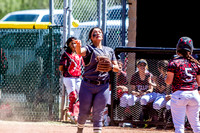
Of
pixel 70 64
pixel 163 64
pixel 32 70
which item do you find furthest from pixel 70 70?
pixel 163 64

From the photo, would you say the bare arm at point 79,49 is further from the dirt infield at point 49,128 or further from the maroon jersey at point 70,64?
the maroon jersey at point 70,64

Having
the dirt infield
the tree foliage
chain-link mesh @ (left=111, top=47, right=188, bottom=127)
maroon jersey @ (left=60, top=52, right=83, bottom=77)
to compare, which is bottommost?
the dirt infield

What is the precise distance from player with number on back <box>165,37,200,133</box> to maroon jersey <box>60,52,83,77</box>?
11.2 feet

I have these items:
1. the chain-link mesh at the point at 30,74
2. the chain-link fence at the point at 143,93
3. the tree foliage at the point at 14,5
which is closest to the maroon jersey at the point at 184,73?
the chain-link fence at the point at 143,93

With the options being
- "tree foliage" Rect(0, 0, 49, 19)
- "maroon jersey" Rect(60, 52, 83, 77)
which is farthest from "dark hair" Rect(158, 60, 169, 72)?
"tree foliage" Rect(0, 0, 49, 19)

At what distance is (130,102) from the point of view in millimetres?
8016

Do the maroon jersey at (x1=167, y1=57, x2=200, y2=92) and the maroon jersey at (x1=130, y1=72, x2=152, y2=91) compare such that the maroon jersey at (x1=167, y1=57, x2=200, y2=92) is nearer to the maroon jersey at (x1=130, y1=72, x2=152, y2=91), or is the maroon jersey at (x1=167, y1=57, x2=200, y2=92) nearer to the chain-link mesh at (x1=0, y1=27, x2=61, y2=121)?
the maroon jersey at (x1=130, y1=72, x2=152, y2=91)

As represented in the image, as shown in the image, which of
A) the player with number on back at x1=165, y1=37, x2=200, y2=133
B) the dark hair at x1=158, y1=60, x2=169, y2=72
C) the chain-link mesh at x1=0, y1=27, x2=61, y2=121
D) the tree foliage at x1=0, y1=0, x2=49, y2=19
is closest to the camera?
the player with number on back at x1=165, y1=37, x2=200, y2=133

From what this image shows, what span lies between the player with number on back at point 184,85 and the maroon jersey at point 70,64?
341cm

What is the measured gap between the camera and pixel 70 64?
336 inches

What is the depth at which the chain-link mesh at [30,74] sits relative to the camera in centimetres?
895

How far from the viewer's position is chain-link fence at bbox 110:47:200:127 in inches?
312

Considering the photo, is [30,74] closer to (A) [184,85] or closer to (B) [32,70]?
(B) [32,70]

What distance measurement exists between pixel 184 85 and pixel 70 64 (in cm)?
358
